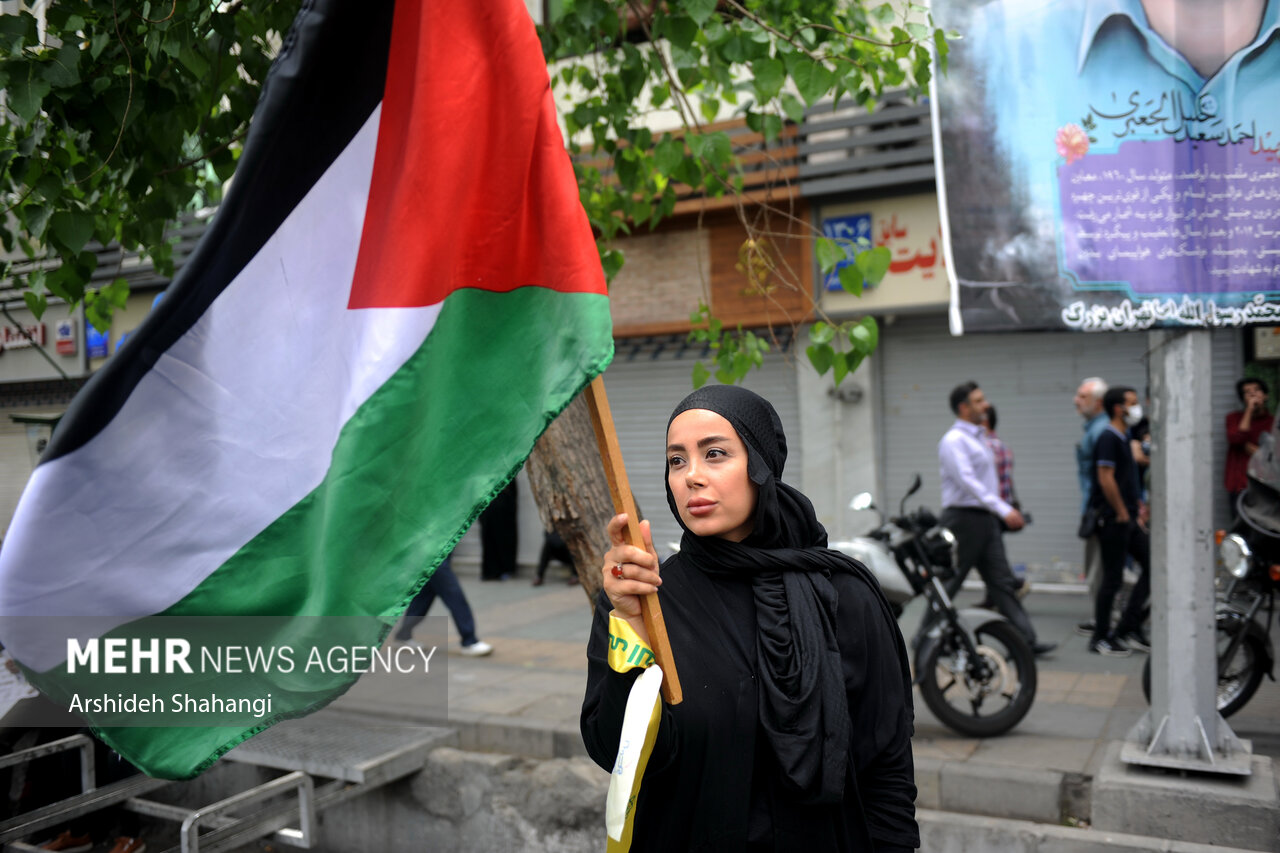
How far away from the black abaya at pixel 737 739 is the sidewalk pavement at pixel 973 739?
9.65ft

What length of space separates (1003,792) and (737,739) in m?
3.28

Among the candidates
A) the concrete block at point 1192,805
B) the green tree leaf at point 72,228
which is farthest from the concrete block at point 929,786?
the green tree leaf at point 72,228

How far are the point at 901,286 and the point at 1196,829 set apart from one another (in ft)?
25.1

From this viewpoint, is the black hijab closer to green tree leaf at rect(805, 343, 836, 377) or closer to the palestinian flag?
the palestinian flag

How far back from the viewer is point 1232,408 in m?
10.1

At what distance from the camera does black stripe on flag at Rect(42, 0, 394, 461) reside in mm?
2002

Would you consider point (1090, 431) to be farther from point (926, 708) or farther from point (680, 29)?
point (680, 29)

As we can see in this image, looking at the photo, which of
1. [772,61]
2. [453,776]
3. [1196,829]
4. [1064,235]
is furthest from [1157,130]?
[453,776]

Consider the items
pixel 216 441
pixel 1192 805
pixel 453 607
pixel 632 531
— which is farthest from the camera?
pixel 453 607

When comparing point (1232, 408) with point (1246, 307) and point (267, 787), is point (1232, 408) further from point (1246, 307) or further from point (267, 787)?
point (267, 787)

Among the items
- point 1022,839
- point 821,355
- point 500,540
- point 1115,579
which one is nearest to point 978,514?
point 1115,579

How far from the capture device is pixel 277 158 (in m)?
2.12

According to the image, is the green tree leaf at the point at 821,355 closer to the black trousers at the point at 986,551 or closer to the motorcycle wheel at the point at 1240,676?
the motorcycle wheel at the point at 1240,676

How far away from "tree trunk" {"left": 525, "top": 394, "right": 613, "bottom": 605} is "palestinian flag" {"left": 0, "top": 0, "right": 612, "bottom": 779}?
1362mm
